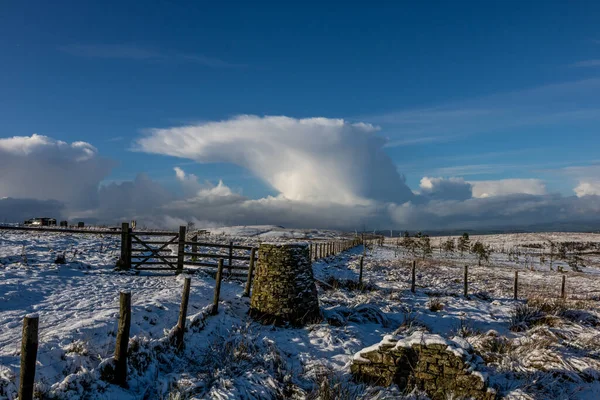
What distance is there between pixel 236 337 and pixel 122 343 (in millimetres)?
3283

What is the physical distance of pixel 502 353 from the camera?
930 cm

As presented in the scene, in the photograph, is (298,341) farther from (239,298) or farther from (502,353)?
(502,353)

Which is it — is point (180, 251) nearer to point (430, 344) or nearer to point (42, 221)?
point (430, 344)

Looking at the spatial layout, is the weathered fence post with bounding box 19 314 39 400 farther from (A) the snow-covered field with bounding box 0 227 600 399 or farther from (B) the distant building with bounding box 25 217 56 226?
(B) the distant building with bounding box 25 217 56 226

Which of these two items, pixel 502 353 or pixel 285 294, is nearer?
pixel 502 353

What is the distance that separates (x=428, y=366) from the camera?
24.6 feet

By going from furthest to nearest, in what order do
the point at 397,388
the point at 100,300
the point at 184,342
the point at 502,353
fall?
the point at 100,300 < the point at 502,353 < the point at 184,342 < the point at 397,388

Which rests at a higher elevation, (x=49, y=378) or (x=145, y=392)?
(x=49, y=378)

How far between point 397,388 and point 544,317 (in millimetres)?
8672

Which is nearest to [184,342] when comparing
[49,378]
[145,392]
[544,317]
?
[145,392]

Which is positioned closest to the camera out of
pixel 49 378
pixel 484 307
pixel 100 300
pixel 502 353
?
pixel 49 378

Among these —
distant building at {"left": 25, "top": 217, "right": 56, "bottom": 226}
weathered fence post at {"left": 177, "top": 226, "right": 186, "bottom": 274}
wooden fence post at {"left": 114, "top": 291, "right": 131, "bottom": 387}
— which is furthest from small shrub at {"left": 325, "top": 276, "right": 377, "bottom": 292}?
distant building at {"left": 25, "top": 217, "right": 56, "bottom": 226}

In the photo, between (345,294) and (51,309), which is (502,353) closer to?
(345,294)

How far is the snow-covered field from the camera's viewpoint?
21.8 feet
